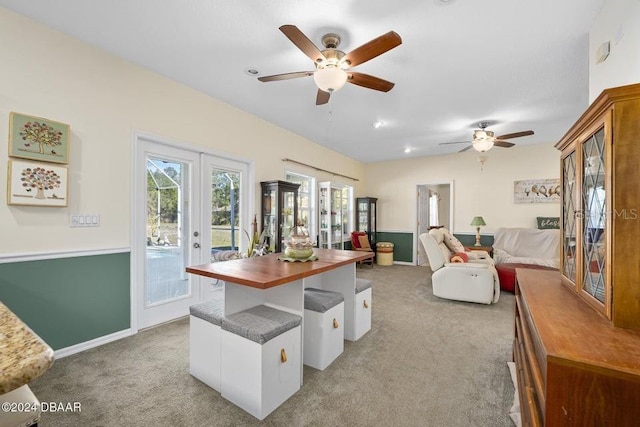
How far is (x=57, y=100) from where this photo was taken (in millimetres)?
2334

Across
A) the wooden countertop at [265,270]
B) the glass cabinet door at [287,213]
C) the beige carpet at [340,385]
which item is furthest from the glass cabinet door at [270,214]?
the wooden countertop at [265,270]

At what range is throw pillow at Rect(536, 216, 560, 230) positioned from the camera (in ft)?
17.7

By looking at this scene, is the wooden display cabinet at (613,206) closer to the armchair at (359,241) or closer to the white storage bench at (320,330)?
the white storage bench at (320,330)

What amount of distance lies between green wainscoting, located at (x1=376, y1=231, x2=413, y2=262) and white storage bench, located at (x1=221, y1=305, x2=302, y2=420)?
5569mm

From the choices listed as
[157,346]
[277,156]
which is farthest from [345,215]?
[157,346]

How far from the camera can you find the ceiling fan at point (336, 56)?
5.97 feet

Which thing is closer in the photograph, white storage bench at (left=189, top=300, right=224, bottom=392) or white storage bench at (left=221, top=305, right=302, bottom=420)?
white storage bench at (left=221, top=305, right=302, bottom=420)

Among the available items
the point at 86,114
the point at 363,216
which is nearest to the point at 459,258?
the point at 363,216

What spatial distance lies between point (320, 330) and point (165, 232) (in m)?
2.17

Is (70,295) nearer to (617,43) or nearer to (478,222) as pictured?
(617,43)

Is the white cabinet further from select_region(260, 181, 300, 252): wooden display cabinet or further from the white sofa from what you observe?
the white sofa

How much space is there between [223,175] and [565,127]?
18.0ft

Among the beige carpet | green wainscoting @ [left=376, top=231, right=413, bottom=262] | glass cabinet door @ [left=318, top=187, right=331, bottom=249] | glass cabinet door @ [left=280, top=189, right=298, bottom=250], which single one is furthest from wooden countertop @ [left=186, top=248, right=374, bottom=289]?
green wainscoting @ [left=376, top=231, right=413, bottom=262]

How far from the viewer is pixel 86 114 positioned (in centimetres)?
249
